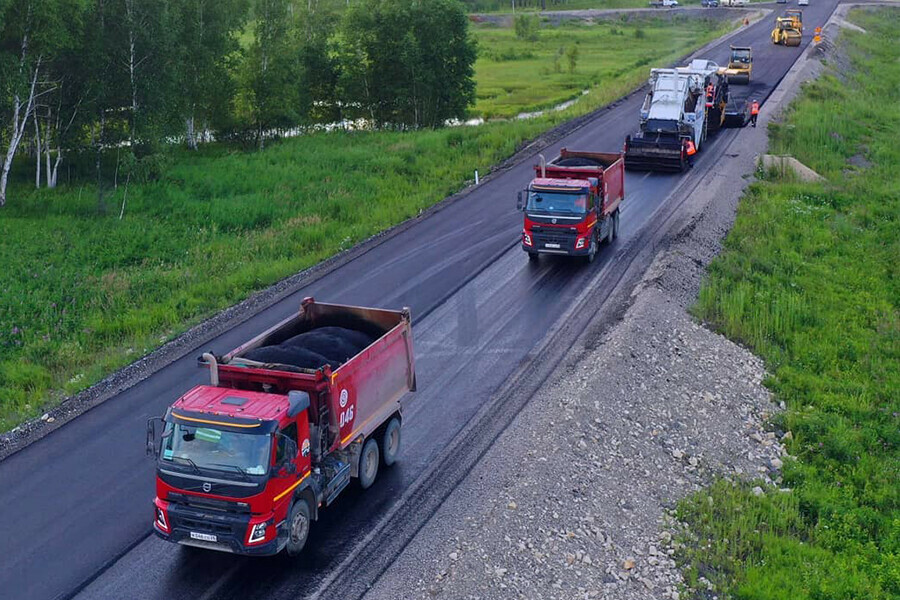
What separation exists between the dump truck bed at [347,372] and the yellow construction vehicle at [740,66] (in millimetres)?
47750

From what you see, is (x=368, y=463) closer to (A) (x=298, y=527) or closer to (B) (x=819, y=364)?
(A) (x=298, y=527)

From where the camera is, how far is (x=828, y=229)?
1291 inches

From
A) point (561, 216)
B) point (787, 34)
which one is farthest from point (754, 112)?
point (787, 34)

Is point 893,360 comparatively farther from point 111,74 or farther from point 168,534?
point 111,74

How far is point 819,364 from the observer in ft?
76.5

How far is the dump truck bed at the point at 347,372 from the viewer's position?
1441 cm

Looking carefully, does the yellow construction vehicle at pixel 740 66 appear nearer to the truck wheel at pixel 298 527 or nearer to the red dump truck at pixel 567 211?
the red dump truck at pixel 567 211

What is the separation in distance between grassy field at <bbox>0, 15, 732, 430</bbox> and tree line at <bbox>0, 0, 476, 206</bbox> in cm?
207

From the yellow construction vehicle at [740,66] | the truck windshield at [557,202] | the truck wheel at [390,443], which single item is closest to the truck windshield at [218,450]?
the truck wheel at [390,443]

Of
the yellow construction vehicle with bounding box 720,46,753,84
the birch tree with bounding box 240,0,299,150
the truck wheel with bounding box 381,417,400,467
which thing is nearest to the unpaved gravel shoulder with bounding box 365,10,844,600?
the truck wheel with bounding box 381,417,400,467

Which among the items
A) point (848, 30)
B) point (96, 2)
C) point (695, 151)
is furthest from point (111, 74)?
point (848, 30)

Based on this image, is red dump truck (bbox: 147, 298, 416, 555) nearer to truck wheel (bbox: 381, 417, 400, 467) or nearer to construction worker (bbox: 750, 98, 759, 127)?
truck wheel (bbox: 381, 417, 400, 467)

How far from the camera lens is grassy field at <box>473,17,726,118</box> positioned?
235 ft

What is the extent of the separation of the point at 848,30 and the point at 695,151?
5684 centimetres
